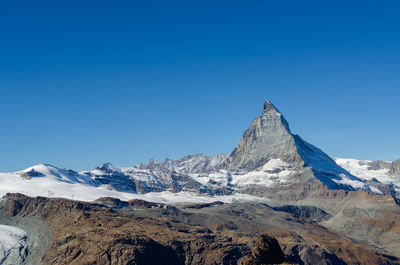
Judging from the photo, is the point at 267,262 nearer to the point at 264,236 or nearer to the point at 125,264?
the point at 264,236

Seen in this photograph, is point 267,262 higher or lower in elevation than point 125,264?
higher

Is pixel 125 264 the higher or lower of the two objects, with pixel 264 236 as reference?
lower

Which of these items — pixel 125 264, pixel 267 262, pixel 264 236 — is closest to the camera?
pixel 267 262

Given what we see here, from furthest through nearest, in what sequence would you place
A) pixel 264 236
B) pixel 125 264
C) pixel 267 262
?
1. pixel 125 264
2. pixel 264 236
3. pixel 267 262

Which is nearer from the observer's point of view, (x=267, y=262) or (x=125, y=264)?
(x=267, y=262)

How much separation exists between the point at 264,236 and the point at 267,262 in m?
4.48

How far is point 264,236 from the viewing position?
60438mm

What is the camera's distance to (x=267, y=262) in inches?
2223

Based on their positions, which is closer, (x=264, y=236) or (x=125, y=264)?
(x=264, y=236)

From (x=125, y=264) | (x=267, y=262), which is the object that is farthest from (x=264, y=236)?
(x=125, y=264)

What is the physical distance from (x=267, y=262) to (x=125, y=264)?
151 meters
